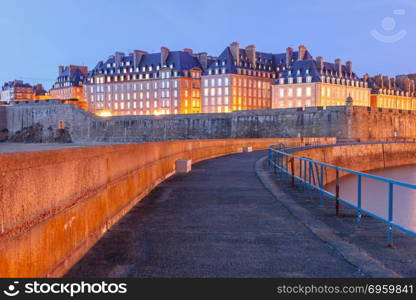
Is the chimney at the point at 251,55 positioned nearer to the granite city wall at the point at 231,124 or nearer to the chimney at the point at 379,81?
the granite city wall at the point at 231,124

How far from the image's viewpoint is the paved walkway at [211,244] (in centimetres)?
582

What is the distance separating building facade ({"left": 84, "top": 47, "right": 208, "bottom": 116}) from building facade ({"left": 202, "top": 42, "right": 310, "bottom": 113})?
A: 176 inches

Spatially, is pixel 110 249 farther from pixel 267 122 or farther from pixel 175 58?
pixel 175 58

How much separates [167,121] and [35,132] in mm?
32316

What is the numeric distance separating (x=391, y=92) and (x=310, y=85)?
35.8 m

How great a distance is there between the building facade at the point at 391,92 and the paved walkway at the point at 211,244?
340 feet

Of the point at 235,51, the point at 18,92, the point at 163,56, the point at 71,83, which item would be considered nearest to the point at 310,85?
the point at 235,51

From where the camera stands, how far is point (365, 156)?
51781 millimetres

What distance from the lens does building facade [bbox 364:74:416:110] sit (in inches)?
4245

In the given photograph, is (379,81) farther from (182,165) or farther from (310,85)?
(182,165)

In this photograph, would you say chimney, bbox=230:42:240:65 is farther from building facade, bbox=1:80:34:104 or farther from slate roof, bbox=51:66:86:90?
building facade, bbox=1:80:34:104

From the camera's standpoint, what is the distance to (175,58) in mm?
101688

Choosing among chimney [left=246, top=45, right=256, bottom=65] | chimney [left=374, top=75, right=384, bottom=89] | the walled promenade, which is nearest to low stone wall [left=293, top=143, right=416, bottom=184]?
the walled promenade

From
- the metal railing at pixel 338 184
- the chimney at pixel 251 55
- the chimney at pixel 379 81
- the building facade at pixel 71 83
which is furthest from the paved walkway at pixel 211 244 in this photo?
the building facade at pixel 71 83
